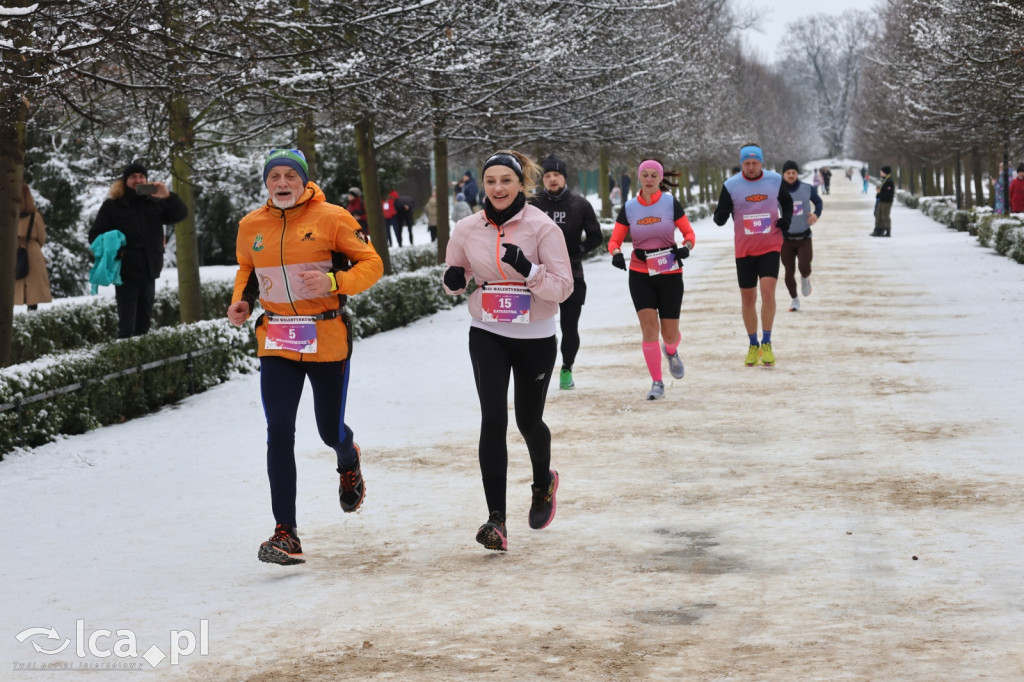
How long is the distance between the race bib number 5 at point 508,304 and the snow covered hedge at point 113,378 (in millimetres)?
4037

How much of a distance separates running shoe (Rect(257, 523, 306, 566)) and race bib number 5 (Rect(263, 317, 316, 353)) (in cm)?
76

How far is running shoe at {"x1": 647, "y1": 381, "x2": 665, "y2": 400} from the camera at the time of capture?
10258 millimetres

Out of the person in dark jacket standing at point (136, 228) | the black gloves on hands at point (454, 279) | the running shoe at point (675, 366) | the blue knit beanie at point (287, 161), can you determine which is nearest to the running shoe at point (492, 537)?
the black gloves on hands at point (454, 279)

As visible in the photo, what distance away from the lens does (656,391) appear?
404 inches

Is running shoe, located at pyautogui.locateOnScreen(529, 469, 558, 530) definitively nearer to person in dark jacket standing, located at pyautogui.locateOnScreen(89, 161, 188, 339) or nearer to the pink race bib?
the pink race bib

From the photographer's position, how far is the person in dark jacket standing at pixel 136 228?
12.4 m

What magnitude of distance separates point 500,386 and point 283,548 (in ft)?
3.78

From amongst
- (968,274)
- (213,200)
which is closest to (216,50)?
(968,274)

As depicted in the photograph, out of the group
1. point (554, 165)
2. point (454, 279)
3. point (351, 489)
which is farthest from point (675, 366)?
point (454, 279)

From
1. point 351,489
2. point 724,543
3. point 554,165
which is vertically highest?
point 554,165

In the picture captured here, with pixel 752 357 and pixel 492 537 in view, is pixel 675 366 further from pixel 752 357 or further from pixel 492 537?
pixel 492 537

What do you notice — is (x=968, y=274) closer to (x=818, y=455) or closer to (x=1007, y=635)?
(x=818, y=455)

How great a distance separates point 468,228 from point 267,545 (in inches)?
63.4

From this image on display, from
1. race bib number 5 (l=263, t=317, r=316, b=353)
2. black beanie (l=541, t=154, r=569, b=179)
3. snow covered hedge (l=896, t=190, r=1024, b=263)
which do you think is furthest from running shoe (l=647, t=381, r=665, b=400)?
snow covered hedge (l=896, t=190, r=1024, b=263)
